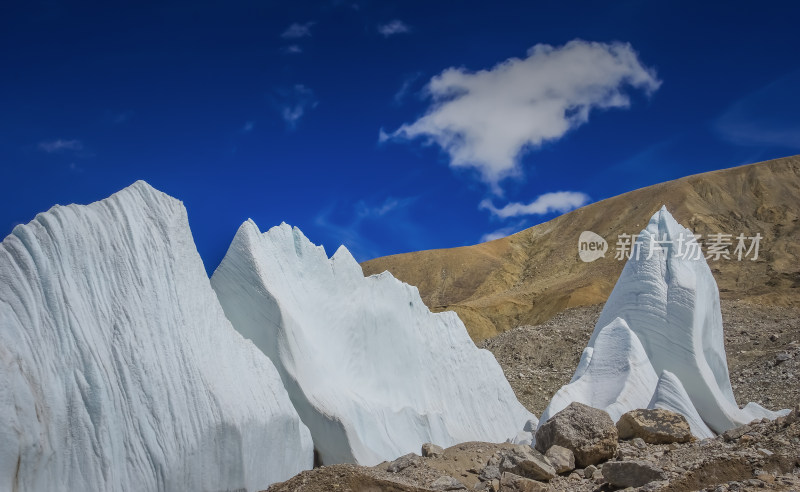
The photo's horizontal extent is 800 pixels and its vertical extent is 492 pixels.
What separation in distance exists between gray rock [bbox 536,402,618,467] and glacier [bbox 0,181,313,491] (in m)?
3.10

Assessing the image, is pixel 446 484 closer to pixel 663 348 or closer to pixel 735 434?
pixel 735 434

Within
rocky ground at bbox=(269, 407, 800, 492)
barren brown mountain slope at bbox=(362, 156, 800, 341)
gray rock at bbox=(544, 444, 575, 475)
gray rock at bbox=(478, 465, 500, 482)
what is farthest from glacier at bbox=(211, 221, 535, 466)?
barren brown mountain slope at bbox=(362, 156, 800, 341)

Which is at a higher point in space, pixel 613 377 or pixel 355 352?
pixel 355 352

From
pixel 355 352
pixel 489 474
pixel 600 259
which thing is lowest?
pixel 489 474

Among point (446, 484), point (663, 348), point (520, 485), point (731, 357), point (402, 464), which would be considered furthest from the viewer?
point (731, 357)

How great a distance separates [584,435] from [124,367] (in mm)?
5093

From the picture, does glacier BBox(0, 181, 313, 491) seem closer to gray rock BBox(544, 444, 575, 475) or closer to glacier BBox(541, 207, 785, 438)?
gray rock BBox(544, 444, 575, 475)

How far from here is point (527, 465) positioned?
6.84 m

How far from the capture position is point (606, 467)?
6.29 m

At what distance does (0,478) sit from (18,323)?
140 centimetres

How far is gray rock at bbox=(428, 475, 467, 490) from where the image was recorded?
256 inches

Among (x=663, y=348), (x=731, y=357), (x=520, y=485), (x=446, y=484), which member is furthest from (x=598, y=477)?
(x=731, y=357)

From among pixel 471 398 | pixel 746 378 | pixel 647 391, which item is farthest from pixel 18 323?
pixel 746 378

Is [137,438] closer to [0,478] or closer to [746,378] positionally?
[0,478]
